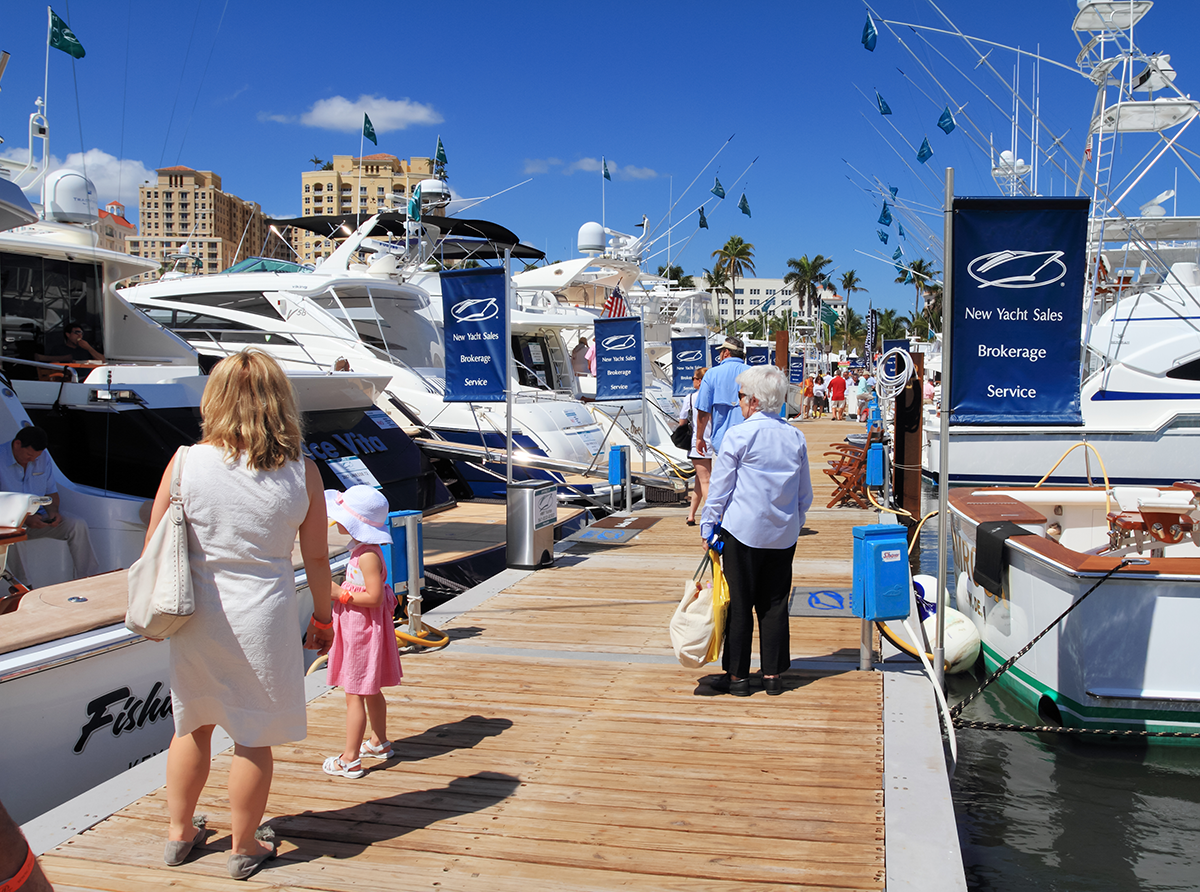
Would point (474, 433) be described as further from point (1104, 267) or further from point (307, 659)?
point (1104, 267)

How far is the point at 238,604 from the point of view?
121 inches

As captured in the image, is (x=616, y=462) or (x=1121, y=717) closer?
(x=1121, y=717)

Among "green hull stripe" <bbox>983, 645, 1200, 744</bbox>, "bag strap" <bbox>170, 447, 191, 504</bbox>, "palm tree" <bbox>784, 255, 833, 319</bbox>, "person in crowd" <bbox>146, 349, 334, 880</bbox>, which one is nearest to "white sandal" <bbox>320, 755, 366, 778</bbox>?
"person in crowd" <bbox>146, 349, 334, 880</bbox>

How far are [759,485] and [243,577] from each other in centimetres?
279

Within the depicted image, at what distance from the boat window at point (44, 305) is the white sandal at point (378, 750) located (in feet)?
19.5

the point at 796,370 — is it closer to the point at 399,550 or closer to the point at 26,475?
the point at 399,550

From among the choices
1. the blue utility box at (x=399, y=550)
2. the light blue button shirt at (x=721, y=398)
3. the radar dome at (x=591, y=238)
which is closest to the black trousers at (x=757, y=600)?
the blue utility box at (x=399, y=550)

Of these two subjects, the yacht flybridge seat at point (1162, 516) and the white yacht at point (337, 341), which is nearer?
the yacht flybridge seat at point (1162, 516)

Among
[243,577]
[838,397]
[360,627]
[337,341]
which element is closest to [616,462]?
[337,341]

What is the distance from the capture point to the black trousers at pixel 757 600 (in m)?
5.04

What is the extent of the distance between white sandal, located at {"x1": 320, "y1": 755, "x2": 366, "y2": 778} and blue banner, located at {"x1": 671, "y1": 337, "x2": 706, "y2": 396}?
1445cm

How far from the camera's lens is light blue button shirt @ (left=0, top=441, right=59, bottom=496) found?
20.4 ft

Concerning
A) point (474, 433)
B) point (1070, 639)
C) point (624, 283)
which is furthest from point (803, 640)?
point (624, 283)

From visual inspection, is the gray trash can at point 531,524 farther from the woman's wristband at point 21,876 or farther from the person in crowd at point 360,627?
the woman's wristband at point 21,876
